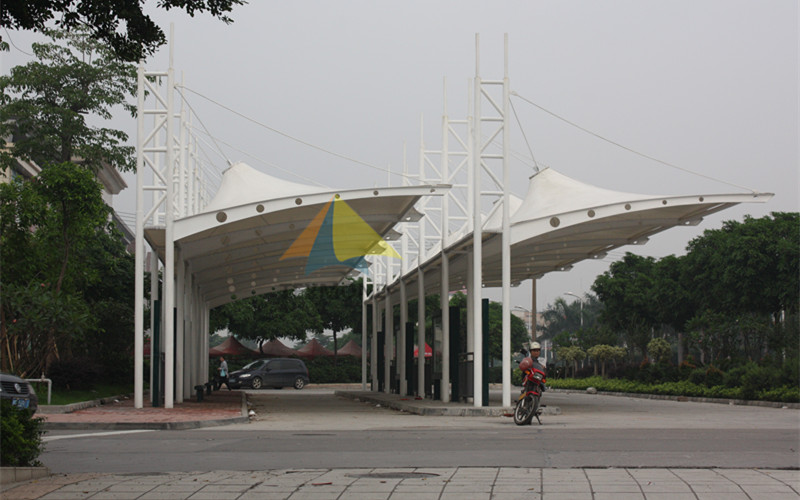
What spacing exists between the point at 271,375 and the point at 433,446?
119 ft

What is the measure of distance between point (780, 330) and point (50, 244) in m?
28.9

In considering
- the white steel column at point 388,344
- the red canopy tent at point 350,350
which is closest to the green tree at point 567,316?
the red canopy tent at point 350,350

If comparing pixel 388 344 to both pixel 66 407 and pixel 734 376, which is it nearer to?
pixel 734 376


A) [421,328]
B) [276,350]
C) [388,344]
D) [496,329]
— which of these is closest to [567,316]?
[496,329]

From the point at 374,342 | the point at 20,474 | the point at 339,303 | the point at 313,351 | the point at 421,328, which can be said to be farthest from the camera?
the point at 313,351

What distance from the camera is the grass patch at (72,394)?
906 inches

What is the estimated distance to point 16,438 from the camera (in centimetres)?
864

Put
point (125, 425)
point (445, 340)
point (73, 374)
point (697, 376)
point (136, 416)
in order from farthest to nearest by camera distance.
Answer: point (697, 376)
point (73, 374)
point (445, 340)
point (136, 416)
point (125, 425)

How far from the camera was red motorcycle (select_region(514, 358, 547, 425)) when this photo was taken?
1700 cm

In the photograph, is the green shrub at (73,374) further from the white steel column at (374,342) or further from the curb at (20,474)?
the curb at (20,474)

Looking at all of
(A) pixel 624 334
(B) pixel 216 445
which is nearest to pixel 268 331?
(A) pixel 624 334

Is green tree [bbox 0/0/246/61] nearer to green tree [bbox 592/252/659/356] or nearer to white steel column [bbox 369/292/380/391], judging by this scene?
white steel column [bbox 369/292/380/391]

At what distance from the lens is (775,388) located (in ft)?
92.4

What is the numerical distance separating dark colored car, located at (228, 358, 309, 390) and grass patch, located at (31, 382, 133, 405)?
1280 centimetres
